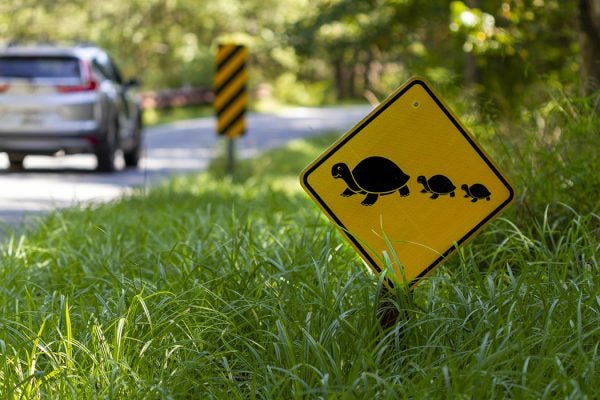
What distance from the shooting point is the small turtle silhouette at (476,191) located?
430 centimetres

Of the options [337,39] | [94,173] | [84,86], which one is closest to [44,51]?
[84,86]

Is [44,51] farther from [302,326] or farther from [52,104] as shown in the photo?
[302,326]

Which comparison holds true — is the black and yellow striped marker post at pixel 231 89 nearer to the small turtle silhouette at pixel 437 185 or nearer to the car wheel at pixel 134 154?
the car wheel at pixel 134 154

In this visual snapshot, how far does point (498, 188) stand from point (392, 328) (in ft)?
1.96

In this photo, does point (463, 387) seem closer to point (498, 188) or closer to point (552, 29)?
point (498, 188)

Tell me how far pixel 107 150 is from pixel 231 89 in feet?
6.70

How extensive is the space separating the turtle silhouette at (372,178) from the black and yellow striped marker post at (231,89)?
11.1 m

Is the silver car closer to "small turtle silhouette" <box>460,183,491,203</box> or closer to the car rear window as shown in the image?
the car rear window

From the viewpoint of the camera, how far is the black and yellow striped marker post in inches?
603

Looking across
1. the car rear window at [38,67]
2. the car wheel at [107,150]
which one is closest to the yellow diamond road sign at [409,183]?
the car wheel at [107,150]

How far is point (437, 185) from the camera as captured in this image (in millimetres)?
4262

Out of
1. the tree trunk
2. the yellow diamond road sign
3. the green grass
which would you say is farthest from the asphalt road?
the yellow diamond road sign

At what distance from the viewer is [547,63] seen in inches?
601

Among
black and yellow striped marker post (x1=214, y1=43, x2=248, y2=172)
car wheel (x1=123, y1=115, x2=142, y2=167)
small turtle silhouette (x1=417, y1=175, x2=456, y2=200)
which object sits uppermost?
small turtle silhouette (x1=417, y1=175, x2=456, y2=200)
